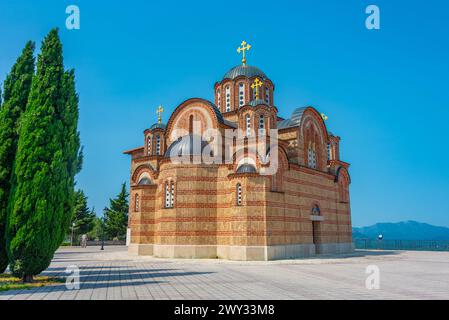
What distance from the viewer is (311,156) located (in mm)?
25797

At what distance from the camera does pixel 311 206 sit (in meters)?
24.2

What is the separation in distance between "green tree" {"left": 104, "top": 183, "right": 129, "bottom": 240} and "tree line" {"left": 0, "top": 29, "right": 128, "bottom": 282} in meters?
34.2

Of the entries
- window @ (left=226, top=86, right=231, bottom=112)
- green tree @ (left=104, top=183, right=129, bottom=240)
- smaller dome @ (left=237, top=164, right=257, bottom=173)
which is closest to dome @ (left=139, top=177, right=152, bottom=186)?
smaller dome @ (left=237, top=164, right=257, bottom=173)

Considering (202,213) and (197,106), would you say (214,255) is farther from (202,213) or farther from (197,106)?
(197,106)

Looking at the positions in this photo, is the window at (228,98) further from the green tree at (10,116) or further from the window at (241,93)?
the green tree at (10,116)

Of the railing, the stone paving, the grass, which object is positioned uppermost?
the grass

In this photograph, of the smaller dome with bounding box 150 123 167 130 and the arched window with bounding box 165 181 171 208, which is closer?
the arched window with bounding box 165 181 171 208

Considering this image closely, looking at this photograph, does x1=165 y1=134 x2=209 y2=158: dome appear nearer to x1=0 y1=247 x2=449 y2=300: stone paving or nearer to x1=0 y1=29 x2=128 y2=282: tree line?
x1=0 y1=247 x2=449 y2=300: stone paving

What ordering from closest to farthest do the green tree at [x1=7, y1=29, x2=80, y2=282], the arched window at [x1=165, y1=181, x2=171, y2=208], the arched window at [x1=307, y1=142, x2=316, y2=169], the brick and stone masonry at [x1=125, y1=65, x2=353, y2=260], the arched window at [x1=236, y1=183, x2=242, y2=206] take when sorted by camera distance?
the green tree at [x1=7, y1=29, x2=80, y2=282]
the brick and stone masonry at [x1=125, y1=65, x2=353, y2=260]
the arched window at [x1=236, y1=183, x2=242, y2=206]
the arched window at [x1=165, y1=181, x2=171, y2=208]
the arched window at [x1=307, y1=142, x2=316, y2=169]

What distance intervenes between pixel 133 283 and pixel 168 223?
10160 mm

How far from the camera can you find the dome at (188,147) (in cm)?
2184

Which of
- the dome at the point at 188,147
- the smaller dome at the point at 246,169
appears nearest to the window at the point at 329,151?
the smaller dome at the point at 246,169

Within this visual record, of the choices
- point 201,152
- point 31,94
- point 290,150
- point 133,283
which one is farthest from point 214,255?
point 31,94

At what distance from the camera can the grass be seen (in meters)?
10.4
